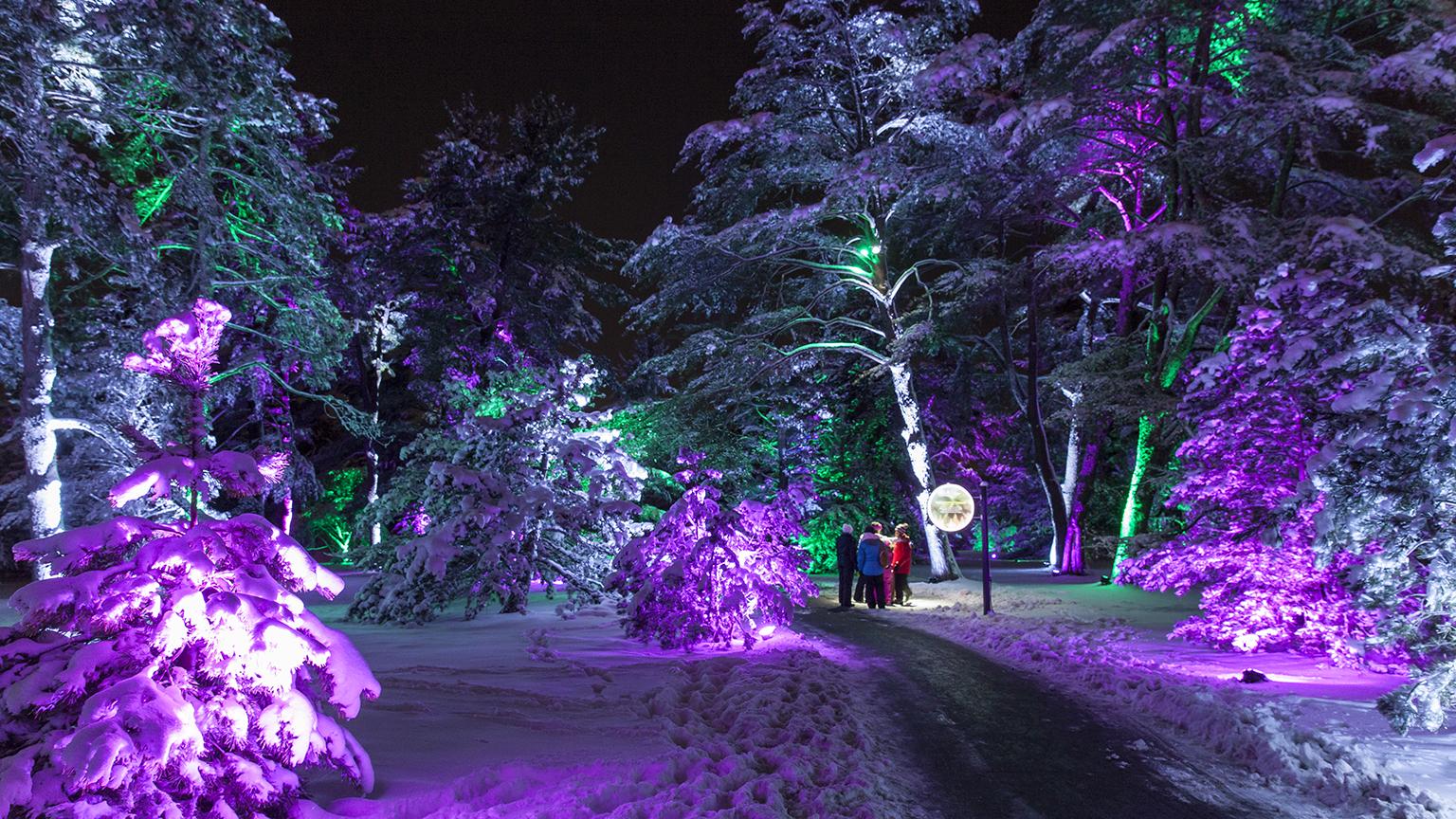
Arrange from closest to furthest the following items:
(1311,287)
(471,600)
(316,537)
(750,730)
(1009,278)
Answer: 1. (750,730)
2. (1311,287)
3. (471,600)
4. (1009,278)
5. (316,537)

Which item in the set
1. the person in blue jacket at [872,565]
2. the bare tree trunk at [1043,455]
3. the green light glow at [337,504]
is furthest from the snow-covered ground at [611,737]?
the green light glow at [337,504]

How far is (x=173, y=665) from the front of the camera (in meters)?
3.77

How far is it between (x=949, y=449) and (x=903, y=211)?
36.8 ft

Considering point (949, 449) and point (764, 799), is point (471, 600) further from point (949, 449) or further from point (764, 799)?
point (949, 449)

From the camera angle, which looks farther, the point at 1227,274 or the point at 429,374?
the point at 429,374

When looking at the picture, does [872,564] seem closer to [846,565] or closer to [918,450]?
[846,565]

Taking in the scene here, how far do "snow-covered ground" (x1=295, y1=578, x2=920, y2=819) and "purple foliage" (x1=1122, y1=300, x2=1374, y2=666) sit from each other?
173 inches

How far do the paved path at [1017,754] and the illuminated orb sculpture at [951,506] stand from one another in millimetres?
9711

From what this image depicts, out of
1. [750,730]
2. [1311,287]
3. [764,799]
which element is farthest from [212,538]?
[1311,287]

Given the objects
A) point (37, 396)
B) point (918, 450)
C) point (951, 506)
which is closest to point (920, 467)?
point (918, 450)

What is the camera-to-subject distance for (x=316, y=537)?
4400 centimetres

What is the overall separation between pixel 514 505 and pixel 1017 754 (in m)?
7.88

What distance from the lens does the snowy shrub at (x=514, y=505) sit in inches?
469

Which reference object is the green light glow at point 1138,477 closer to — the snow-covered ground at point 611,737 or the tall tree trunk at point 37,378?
the snow-covered ground at point 611,737
